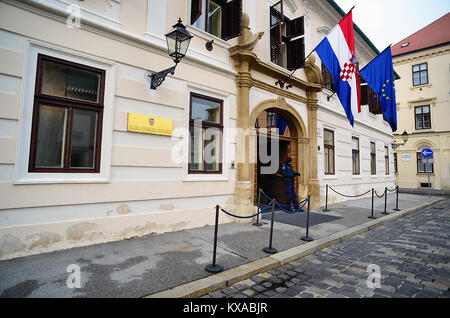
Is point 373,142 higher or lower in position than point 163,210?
higher

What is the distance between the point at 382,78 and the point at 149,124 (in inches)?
416

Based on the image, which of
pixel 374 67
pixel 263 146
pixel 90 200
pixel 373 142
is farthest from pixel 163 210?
pixel 373 142

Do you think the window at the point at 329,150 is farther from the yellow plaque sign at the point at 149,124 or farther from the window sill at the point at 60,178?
the window sill at the point at 60,178

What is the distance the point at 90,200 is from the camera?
4.60 m

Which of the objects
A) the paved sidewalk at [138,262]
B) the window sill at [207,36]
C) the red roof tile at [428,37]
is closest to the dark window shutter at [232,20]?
the window sill at [207,36]

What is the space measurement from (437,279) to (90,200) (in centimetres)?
592

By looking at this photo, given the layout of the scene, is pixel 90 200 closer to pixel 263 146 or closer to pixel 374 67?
pixel 263 146

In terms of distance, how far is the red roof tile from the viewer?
2236 cm

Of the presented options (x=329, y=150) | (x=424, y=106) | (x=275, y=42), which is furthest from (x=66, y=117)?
(x=424, y=106)

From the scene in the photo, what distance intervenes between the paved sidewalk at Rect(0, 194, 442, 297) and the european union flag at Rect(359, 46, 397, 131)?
7.56 m

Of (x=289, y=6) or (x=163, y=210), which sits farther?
(x=289, y=6)

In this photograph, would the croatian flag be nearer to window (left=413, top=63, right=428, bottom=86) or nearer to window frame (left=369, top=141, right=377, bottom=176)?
window frame (left=369, top=141, right=377, bottom=176)

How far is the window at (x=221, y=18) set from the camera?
6703mm

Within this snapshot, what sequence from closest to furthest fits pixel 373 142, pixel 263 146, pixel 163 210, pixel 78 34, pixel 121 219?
pixel 78 34 → pixel 121 219 → pixel 163 210 → pixel 263 146 → pixel 373 142
